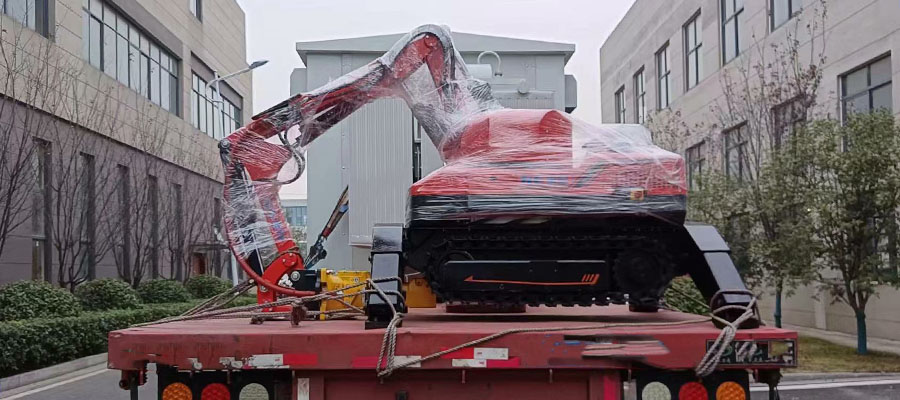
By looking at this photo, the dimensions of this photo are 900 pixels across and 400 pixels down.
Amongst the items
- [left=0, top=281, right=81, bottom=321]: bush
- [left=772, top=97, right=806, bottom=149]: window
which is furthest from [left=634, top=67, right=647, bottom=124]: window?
[left=0, top=281, right=81, bottom=321]: bush

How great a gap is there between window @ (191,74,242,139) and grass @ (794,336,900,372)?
85.0 ft

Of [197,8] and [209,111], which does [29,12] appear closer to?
[197,8]

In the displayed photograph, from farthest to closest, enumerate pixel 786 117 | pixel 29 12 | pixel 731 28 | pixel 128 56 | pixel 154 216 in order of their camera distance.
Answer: pixel 128 56 < pixel 154 216 < pixel 731 28 < pixel 29 12 < pixel 786 117

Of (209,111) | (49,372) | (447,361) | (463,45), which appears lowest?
(49,372)

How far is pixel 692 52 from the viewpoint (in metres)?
29.5

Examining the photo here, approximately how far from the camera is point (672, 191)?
4305 millimetres

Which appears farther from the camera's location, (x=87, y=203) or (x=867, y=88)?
(x=87, y=203)

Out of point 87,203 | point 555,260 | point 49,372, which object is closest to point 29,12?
point 87,203

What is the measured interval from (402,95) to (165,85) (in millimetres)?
29886

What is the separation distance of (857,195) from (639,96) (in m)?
24.2

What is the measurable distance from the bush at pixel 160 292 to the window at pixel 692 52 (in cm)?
1687

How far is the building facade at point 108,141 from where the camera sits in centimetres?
1902

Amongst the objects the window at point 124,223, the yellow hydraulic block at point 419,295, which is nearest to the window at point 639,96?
the window at point 124,223

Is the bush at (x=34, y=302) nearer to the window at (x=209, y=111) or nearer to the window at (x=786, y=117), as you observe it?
the window at (x=786, y=117)
